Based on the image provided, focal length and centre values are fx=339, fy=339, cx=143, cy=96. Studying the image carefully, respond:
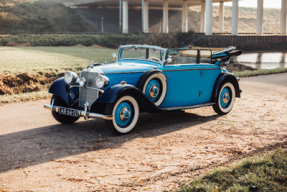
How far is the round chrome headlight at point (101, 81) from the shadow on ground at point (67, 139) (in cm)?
93

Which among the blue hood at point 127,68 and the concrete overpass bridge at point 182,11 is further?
the concrete overpass bridge at point 182,11

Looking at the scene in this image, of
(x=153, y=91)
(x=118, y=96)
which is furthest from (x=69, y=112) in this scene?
(x=153, y=91)

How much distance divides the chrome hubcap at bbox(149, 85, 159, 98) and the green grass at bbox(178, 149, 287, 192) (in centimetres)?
261

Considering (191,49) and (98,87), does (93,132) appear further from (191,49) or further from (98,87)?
(191,49)

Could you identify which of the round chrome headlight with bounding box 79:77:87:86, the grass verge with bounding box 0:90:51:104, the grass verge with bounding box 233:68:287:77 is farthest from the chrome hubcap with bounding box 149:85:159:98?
the grass verge with bounding box 233:68:287:77

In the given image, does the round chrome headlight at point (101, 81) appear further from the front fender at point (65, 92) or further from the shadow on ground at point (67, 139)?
the shadow on ground at point (67, 139)

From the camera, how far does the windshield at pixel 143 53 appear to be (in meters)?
7.27

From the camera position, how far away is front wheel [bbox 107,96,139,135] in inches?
241

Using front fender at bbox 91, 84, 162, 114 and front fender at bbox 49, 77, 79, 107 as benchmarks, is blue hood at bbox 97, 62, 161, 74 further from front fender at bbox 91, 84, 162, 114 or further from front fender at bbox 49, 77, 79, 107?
front fender at bbox 49, 77, 79, 107

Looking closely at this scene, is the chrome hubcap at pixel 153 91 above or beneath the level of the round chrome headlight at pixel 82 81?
beneath

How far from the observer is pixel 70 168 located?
4609 millimetres

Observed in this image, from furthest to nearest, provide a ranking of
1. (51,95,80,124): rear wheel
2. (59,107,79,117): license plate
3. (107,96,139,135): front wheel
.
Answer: (51,95,80,124): rear wheel, (59,107,79,117): license plate, (107,96,139,135): front wheel

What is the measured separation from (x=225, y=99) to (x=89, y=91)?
347cm

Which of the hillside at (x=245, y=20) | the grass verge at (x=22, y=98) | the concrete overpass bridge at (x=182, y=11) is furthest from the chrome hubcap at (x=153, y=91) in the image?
the hillside at (x=245, y=20)
